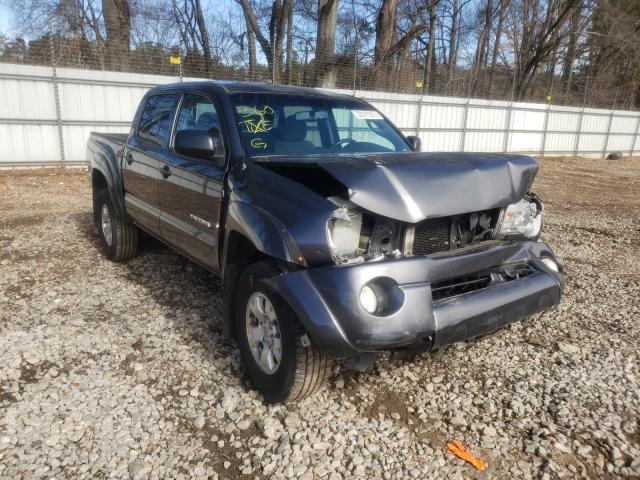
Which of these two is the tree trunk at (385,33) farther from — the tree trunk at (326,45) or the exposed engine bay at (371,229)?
the exposed engine bay at (371,229)

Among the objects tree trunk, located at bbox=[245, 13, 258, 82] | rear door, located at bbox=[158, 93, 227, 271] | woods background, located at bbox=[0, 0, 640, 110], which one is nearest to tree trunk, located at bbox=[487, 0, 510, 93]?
woods background, located at bbox=[0, 0, 640, 110]

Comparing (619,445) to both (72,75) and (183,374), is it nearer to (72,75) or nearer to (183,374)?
(183,374)

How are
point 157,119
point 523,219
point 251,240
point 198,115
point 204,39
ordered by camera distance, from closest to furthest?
1. point 251,240
2. point 523,219
3. point 198,115
4. point 157,119
5. point 204,39

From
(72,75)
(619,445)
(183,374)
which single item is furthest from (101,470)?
(72,75)

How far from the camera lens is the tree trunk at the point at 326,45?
51.2 ft

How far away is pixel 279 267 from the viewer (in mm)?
2602

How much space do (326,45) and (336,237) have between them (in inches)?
629

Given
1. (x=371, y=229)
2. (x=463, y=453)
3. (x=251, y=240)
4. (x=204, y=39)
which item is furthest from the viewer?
(x=204, y=39)

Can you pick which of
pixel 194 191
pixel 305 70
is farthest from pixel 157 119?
pixel 305 70

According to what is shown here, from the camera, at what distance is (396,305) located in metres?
2.32

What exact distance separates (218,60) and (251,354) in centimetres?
1289

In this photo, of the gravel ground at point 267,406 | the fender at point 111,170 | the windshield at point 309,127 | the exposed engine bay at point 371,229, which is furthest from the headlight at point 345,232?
the fender at point 111,170

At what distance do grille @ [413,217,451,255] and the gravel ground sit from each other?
24.1 inches

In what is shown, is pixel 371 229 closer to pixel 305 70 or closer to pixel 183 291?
pixel 183 291
